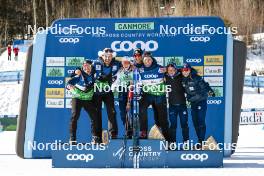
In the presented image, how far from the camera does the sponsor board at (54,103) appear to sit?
948 centimetres

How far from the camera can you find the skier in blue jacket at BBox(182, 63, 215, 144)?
9396 millimetres

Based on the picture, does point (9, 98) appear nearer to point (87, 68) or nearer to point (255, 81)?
point (255, 81)

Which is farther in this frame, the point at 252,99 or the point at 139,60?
the point at 252,99

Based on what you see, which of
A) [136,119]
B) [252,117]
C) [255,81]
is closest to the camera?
[136,119]

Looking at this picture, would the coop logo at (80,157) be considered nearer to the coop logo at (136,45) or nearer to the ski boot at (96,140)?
the ski boot at (96,140)

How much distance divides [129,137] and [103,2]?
47100mm

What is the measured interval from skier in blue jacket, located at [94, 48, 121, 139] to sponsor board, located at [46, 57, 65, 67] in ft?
1.91

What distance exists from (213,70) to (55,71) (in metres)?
2.68

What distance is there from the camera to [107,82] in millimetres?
9398

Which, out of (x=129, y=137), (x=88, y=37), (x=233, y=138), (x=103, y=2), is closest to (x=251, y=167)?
(x=233, y=138)

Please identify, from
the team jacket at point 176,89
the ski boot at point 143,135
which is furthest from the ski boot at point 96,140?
the team jacket at point 176,89

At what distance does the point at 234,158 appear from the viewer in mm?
9789

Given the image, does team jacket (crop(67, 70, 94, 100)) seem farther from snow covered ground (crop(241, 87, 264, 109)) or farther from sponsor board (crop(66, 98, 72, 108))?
snow covered ground (crop(241, 87, 264, 109))
